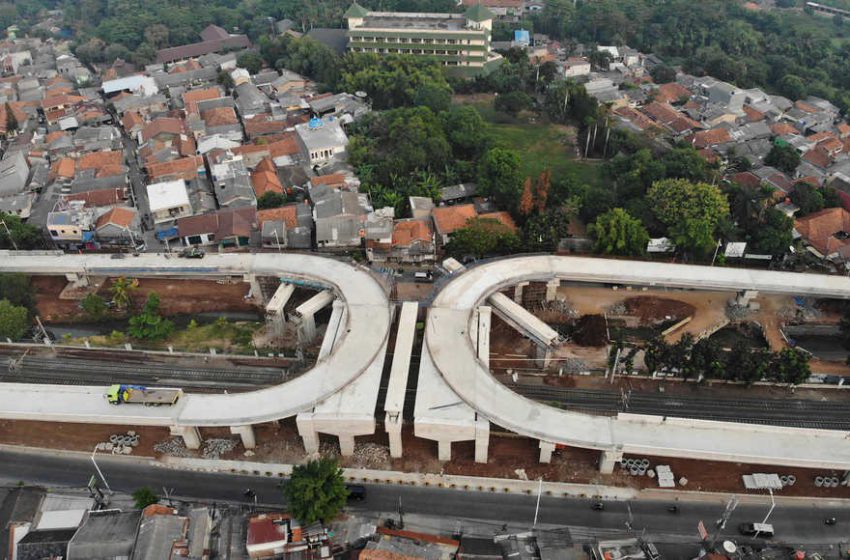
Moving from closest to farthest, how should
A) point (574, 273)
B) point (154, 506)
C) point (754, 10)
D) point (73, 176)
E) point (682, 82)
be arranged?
1. point (154, 506)
2. point (574, 273)
3. point (73, 176)
4. point (682, 82)
5. point (754, 10)

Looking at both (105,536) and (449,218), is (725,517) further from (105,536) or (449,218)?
(105,536)

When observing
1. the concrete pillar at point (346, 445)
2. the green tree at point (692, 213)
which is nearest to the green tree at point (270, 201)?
the concrete pillar at point (346, 445)

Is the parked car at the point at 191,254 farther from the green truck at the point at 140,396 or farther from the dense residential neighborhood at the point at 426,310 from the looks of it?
the green truck at the point at 140,396

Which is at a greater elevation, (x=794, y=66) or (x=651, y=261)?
(x=794, y=66)

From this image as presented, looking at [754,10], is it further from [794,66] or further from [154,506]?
[154,506]

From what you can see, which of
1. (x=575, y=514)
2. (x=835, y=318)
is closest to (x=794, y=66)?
(x=835, y=318)

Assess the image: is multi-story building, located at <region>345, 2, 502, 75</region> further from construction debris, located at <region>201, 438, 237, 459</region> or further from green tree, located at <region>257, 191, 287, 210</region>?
construction debris, located at <region>201, 438, 237, 459</region>
